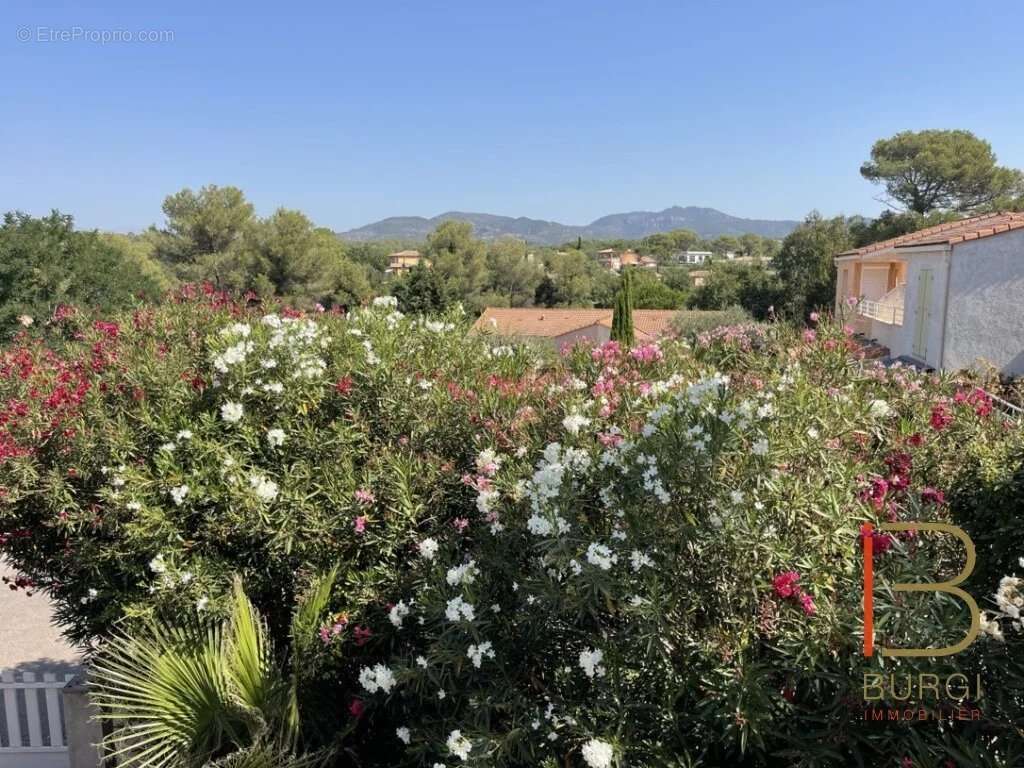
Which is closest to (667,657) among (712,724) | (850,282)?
(712,724)

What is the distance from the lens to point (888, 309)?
1983 cm

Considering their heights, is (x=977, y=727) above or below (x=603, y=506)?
below

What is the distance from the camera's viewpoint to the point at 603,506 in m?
2.88

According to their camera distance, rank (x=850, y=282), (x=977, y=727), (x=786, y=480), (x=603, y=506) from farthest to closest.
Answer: (x=850, y=282)
(x=603, y=506)
(x=786, y=480)
(x=977, y=727)

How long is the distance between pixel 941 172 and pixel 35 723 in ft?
144

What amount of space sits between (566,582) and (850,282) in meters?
25.5

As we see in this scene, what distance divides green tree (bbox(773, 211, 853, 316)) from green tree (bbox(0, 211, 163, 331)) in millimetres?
A: 28079

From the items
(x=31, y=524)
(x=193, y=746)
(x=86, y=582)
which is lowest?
(x=193, y=746)

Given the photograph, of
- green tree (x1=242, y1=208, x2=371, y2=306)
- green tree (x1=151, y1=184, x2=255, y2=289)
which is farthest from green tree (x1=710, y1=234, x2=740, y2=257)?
green tree (x1=151, y1=184, x2=255, y2=289)

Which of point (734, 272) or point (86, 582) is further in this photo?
point (734, 272)

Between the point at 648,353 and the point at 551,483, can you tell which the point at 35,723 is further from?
the point at 648,353

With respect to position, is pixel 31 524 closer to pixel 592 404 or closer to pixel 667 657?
pixel 592 404

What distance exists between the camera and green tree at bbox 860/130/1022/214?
3691 centimetres

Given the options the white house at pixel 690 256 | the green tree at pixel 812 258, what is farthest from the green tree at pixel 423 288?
the white house at pixel 690 256
